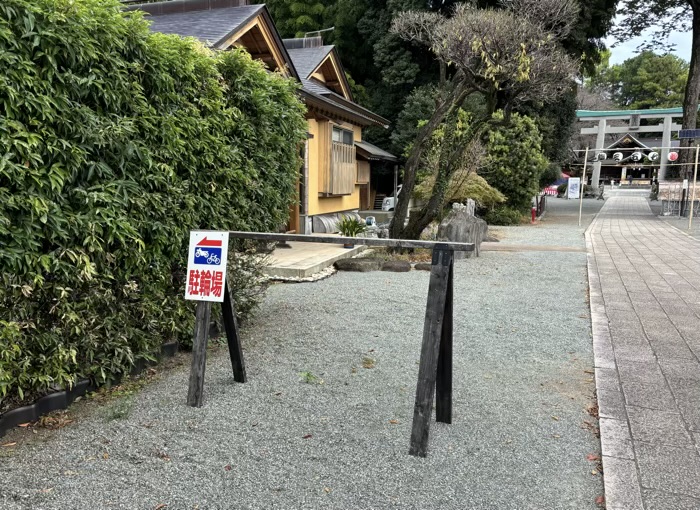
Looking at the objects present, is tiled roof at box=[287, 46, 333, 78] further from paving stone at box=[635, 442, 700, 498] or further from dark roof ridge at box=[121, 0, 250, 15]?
paving stone at box=[635, 442, 700, 498]

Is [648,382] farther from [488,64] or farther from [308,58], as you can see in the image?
[308,58]

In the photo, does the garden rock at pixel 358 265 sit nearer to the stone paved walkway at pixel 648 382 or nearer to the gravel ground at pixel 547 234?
the stone paved walkway at pixel 648 382

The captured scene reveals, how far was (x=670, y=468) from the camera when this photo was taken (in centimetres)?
282

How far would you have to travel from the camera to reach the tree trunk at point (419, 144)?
36.3 feet

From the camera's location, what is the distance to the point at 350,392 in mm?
3889

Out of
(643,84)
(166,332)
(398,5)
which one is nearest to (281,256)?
(166,332)

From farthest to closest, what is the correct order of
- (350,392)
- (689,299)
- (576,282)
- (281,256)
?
(281,256)
(576,282)
(689,299)
(350,392)

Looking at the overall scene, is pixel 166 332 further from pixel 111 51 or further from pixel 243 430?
pixel 111 51

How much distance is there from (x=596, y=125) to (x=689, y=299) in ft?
176

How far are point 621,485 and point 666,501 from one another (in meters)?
0.20

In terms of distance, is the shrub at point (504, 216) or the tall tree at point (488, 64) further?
the shrub at point (504, 216)

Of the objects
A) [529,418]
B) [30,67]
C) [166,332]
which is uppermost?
[30,67]

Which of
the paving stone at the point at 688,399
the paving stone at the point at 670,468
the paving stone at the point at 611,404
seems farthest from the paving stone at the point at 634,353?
the paving stone at the point at 670,468

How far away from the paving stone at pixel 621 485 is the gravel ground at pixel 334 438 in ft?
0.26
